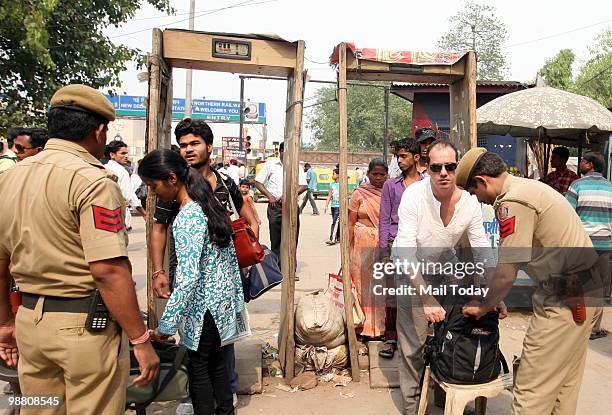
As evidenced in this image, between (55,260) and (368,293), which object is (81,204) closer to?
(55,260)

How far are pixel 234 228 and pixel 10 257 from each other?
4.49ft

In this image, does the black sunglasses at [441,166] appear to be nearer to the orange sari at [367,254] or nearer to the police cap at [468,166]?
the police cap at [468,166]

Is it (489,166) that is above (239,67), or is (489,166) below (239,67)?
below

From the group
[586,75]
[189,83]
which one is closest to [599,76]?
[586,75]

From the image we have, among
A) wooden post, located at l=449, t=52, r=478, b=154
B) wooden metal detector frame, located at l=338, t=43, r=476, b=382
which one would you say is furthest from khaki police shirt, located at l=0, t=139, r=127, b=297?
wooden post, located at l=449, t=52, r=478, b=154

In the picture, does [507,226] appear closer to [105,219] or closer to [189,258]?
[189,258]

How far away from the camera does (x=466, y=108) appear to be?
409 centimetres

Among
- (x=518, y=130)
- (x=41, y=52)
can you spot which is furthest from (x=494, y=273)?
(x=41, y=52)

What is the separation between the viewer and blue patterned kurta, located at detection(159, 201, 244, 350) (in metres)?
2.63

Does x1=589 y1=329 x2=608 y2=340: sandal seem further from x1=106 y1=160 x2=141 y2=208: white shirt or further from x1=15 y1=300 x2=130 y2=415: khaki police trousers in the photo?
x1=106 y1=160 x2=141 y2=208: white shirt

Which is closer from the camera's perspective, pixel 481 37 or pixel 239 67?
pixel 239 67

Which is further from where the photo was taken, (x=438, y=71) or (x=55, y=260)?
(x=438, y=71)

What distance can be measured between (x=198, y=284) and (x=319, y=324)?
140 centimetres

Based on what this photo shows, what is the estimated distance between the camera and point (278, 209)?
6.69 metres
